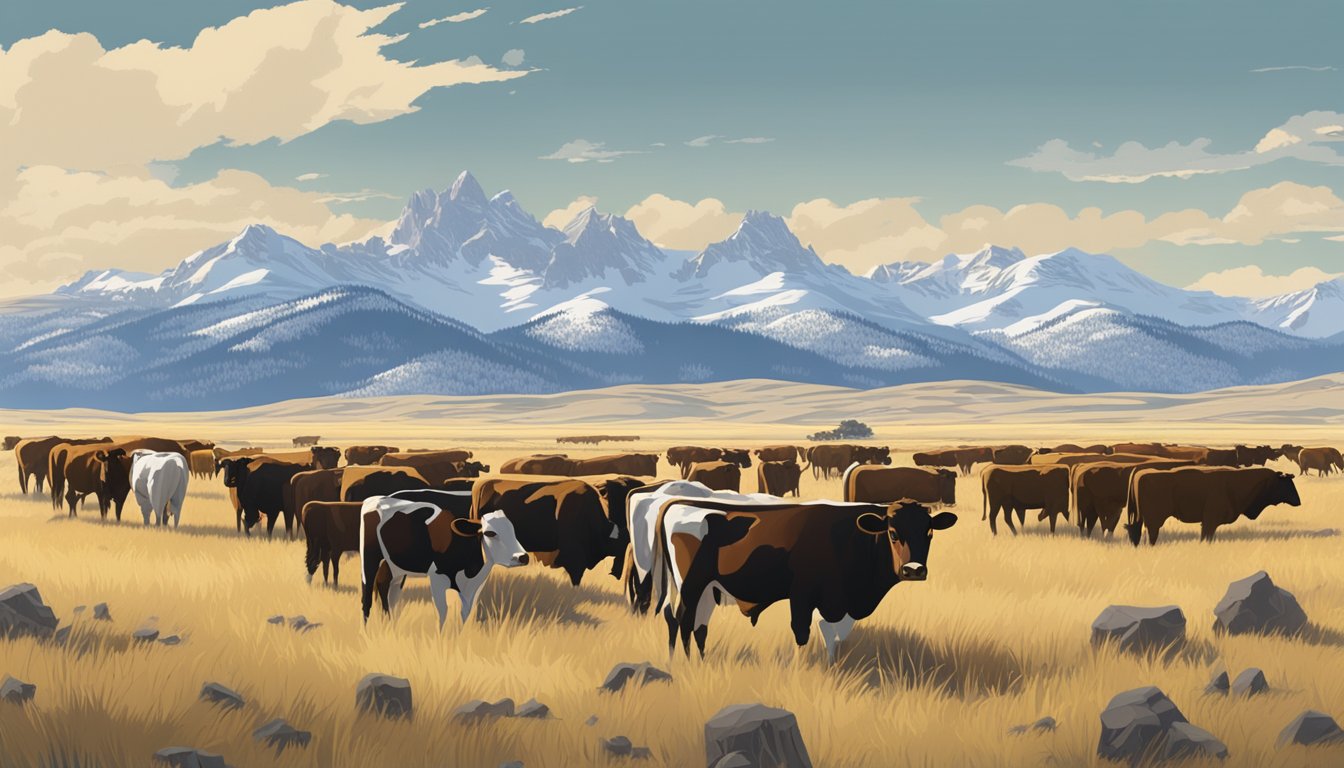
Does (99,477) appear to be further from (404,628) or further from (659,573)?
(659,573)

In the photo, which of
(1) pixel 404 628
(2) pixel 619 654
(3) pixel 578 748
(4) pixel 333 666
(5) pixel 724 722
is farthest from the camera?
(1) pixel 404 628

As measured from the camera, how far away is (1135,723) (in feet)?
27.5

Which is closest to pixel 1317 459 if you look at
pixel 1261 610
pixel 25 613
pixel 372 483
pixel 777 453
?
pixel 777 453

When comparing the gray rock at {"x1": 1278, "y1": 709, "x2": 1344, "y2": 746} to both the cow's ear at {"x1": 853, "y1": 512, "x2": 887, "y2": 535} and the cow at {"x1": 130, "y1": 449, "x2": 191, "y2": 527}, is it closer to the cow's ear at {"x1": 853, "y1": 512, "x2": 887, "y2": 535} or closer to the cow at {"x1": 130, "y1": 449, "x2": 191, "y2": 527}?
the cow's ear at {"x1": 853, "y1": 512, "x2": 887, "y2": 535}

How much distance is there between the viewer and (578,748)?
846 cm

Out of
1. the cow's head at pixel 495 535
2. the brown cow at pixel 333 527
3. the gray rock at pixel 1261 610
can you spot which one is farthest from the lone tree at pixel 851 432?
the cow's head at pixel 495 535

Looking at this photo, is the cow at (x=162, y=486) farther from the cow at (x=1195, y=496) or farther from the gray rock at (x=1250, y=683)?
the gray rock at (x=1250, y=683)

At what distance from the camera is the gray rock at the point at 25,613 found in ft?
40.3

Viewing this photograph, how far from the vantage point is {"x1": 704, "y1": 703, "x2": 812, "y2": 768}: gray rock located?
7.71m

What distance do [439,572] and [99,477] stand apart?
19.2 m

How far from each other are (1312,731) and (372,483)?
17598 millimetres

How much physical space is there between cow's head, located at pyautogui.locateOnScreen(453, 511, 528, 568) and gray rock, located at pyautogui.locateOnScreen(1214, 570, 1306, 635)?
25.3 feet

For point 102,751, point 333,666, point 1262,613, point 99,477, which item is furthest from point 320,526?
point 99,477

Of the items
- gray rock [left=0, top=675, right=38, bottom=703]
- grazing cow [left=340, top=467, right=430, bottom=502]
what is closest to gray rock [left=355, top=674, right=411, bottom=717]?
gray rock [left=0, top=675, right=38, bottom=703]
